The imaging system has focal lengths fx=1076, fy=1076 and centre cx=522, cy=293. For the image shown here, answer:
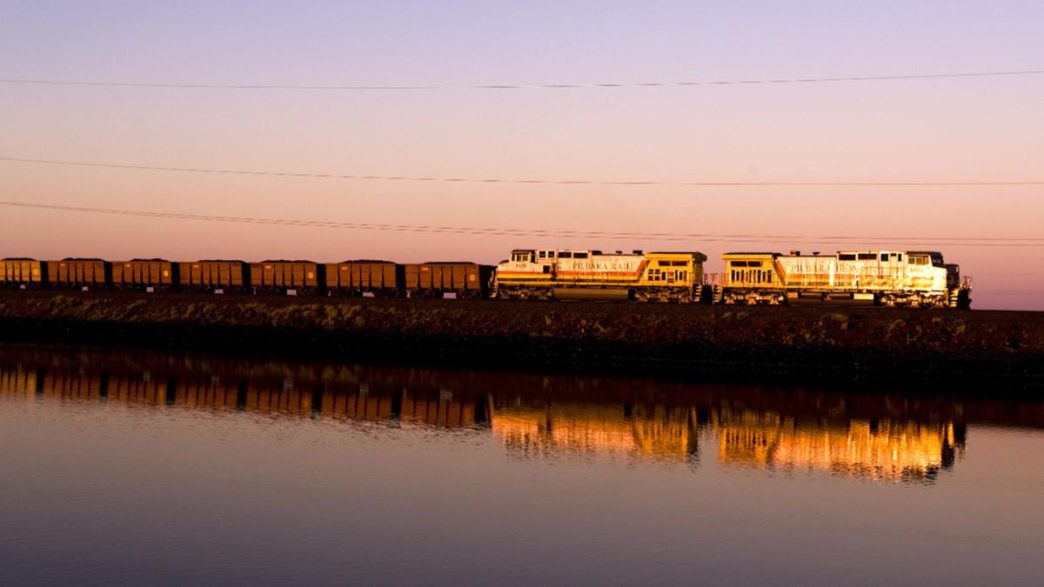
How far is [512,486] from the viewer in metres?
32.1

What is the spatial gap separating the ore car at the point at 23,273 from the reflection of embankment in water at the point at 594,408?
44.5 meters

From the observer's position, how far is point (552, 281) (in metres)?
86.2

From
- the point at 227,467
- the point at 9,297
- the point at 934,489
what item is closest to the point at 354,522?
the point at 227,467

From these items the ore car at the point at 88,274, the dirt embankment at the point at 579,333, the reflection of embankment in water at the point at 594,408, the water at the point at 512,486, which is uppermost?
the ore car at the point at 88,274

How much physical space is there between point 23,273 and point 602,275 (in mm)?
60210

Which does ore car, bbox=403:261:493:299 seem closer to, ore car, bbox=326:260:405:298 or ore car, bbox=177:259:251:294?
ore car, bbox=326:260:405:298

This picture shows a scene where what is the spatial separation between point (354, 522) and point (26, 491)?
985cm

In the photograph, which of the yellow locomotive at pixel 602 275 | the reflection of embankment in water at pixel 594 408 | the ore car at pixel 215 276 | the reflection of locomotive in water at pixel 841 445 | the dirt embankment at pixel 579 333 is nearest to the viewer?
the reflection of locomotive in water at pixel 841 445

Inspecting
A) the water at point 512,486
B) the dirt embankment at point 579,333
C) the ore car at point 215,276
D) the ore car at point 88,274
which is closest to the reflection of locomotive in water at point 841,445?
the water at point 512,486

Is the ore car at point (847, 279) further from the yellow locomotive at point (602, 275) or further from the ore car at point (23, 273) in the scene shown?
the ore car at point (23, 273)

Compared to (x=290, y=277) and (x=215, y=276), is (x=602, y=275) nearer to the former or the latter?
(x=290, y=277)

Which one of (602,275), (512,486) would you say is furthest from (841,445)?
(602,275)

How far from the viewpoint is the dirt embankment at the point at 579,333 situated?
63375mm

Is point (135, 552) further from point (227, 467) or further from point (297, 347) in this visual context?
point (297, 347)
